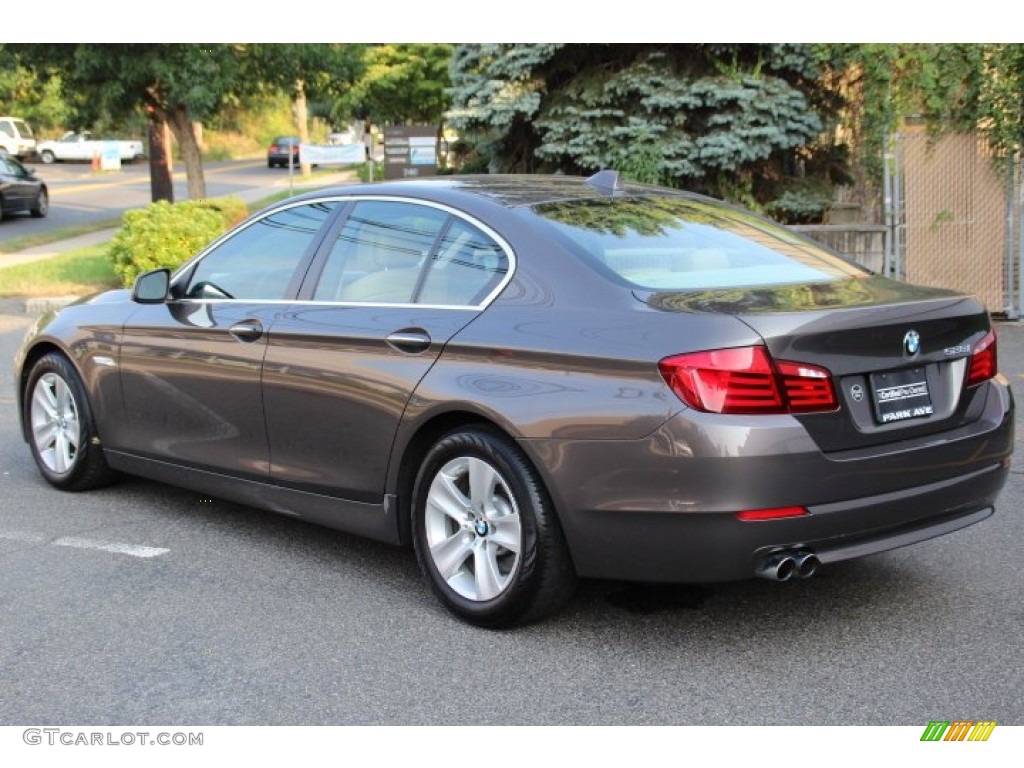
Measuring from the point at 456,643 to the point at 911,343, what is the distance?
1817mm

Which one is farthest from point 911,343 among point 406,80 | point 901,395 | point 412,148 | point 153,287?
point 406,80

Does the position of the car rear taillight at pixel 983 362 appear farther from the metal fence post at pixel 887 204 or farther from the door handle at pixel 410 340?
the metal fence post at pixel 887 204

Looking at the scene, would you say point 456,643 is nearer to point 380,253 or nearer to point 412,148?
point 380,253

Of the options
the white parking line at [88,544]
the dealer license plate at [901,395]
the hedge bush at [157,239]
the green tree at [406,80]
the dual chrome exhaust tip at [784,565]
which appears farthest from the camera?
the green tree at [406,80]

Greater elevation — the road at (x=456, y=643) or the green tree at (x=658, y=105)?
the green tree at (x=658, y=105)

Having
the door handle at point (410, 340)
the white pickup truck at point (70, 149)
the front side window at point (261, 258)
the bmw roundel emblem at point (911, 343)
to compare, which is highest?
the white pickup truck at point (70, 149)

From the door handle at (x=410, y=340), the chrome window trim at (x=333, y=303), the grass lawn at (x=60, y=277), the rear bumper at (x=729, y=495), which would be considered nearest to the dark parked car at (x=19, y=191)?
the grass lawn at (x=60, y=277)

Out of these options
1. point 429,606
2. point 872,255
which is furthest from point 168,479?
point 872,255

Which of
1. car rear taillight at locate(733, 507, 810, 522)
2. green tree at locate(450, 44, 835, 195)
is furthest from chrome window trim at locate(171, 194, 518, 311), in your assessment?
green tree at locate(450, 44, 835, 195)

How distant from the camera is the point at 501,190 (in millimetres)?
4969

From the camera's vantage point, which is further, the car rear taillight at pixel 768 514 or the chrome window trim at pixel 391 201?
the chrome window trim at pixel 391 201

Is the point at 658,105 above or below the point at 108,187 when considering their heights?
above

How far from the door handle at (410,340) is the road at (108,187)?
2236cm

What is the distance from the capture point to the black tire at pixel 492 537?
4.16m
